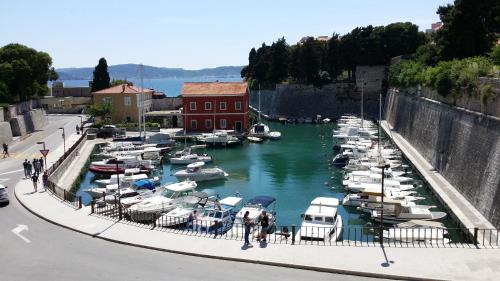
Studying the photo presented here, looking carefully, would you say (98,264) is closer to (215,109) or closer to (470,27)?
(470,27)

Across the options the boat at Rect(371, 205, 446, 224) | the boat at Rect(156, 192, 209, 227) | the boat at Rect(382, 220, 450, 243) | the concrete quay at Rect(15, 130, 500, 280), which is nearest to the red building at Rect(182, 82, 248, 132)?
the boat at Rect(156, 192, 209, 227)

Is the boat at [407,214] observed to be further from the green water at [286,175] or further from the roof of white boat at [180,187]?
the roof of white boat at [180,187]

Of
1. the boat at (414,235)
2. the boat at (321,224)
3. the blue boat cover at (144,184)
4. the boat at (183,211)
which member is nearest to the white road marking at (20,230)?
the boat at (183,211)

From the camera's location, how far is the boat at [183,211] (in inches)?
932

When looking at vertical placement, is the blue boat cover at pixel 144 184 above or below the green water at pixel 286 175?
above

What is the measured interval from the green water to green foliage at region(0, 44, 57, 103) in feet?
61.8

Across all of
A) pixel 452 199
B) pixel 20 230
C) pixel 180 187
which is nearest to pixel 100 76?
pixel 180 187

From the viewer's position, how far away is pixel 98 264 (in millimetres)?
15734

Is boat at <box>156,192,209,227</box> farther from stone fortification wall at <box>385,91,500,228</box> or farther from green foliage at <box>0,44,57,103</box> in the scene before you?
green foliage at <box>0,44,57,103</box>

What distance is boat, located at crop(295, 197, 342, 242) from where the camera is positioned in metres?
21.4

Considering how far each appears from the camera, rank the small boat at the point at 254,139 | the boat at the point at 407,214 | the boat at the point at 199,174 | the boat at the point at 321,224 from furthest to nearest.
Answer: the small boat at the point at 254,139
the boat at the point at 199,174
the boat at the point at 407,214
the boat at the point at 321,224

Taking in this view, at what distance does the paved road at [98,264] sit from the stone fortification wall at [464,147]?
34.1 ft

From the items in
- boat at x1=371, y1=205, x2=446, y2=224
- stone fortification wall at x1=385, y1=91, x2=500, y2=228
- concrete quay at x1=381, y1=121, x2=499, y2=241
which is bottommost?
boat at x1=371, y1=205, x2=446, y2=224

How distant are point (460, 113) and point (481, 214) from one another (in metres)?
9.75
